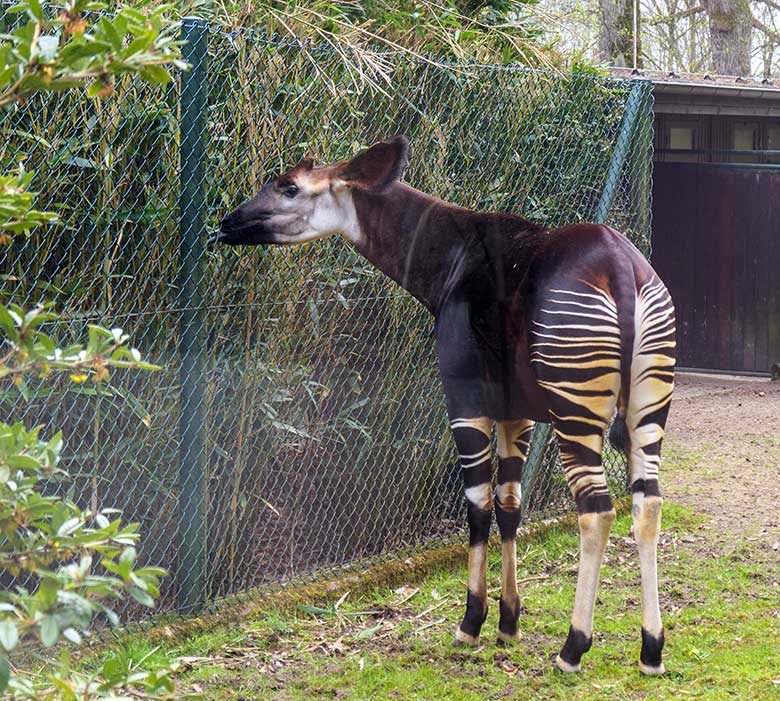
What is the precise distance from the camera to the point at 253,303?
14.4ft

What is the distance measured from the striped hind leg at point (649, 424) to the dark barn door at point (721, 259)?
7536 millimetres

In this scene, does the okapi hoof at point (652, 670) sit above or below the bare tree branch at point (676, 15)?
below

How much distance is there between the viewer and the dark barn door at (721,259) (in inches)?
423

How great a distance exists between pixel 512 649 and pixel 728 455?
13.0ft

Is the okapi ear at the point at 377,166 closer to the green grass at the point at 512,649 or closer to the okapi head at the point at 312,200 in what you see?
the okapi head at the point at 312,200

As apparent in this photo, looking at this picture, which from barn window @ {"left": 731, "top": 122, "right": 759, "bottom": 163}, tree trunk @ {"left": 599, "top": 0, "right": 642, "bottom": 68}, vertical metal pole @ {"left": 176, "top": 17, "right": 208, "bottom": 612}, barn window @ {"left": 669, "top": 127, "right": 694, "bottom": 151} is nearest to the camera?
vertical metal pole @ {"left": 176, "top": 17, "right": 208, "bottom": 612}

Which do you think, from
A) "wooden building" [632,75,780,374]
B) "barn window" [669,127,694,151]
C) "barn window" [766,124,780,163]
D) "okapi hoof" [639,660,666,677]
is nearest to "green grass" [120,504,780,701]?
"okapi hoof" [639,660,666,677]

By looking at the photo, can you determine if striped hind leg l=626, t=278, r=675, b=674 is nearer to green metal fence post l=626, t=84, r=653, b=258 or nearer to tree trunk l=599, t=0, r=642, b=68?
green metal fence post l=626, t=84, r=653, b=258

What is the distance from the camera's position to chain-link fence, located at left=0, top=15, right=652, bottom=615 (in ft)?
12.9

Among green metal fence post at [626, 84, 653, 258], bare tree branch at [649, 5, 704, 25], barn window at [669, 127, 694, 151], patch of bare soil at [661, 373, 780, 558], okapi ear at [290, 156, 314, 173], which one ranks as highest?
bare tree branch at [649, 5, 704, 25]

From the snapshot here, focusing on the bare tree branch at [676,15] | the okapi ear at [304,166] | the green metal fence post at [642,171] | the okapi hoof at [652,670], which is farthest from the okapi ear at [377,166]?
the bare tree branch at [676,15]

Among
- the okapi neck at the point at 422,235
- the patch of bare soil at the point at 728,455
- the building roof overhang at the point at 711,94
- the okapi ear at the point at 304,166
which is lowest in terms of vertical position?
the patch of bare soil at the point at 728,455

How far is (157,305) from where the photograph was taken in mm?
4145

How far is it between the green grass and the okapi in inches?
5.6
